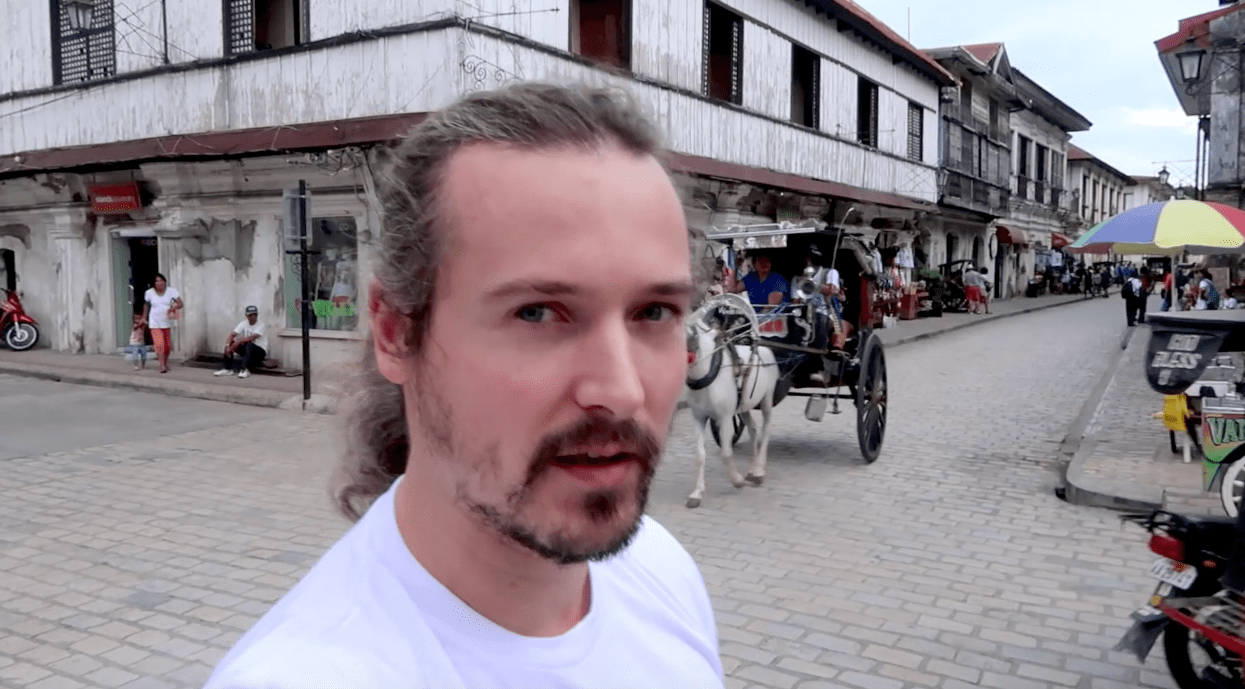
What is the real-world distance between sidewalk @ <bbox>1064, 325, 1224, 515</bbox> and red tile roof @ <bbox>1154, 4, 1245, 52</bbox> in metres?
5.64

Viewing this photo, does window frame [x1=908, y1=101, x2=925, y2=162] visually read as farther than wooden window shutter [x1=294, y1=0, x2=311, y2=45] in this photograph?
Yes

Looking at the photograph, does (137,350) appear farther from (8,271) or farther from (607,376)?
(607,376)

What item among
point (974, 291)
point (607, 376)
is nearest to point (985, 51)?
point (974, 291)

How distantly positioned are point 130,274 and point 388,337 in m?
16.7

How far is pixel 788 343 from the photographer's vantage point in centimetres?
794

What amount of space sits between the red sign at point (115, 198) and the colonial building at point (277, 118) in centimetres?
3

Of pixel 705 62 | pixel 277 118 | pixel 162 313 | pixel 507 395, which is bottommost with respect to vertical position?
pixel 162 313

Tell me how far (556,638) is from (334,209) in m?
12.0

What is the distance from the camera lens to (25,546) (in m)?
5.77

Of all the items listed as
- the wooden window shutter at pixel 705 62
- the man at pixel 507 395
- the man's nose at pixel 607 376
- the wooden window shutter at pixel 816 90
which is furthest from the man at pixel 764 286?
the wooden window shutter at pixel 816 90

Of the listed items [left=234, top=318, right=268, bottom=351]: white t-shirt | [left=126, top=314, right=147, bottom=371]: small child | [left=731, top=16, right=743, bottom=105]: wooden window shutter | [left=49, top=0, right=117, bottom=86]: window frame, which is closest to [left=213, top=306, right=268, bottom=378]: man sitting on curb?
[left=234, top=318, right=268, bottom=351]: white t-shirt

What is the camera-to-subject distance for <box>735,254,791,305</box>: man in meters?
8.33

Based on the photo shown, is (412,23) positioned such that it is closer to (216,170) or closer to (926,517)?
(216,170)

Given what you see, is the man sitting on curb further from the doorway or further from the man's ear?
the man's ear
